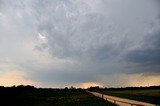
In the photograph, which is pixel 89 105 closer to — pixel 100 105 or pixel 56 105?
pixel 100 105

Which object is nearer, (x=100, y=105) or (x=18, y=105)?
(x=100, y=105)

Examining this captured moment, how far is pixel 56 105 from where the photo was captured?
61594 millimetres

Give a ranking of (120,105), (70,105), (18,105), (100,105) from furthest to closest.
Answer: (18,105), (70,105), (100,105), (120,105)

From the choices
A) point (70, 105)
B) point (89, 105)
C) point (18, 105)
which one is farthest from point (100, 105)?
point (18, 105)

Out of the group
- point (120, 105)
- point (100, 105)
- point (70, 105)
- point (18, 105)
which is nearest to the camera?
point (120, 105)

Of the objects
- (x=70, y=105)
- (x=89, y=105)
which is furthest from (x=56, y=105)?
(x=89, y=105)

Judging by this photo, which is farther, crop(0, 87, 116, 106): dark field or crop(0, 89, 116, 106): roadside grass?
crop(0, 87, 116, 106): dark field

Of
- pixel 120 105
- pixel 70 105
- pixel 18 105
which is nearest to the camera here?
pixel 120 105

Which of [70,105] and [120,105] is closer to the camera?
[120,105]

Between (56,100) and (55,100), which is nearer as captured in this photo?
(56,100)

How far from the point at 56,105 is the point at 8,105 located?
19.6 meters

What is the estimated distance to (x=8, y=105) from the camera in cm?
7669

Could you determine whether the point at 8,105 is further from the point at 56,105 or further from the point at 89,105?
the point at 89,105

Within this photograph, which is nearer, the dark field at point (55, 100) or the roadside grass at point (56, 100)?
the roadside grass at point (56, 100)
